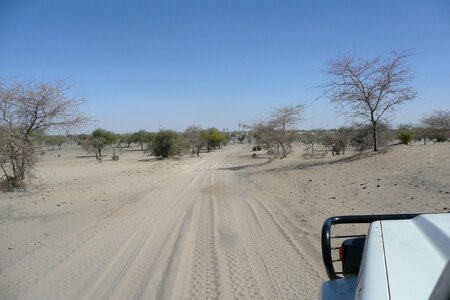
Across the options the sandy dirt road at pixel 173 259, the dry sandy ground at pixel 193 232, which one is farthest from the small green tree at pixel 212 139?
the sandy dirt road at pixel 173 259

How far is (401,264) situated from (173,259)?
5.16 m

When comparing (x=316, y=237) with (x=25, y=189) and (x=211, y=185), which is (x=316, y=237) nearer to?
(x=211, y=185)

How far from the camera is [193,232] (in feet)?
28.5

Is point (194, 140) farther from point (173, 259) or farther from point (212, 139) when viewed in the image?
point (173, 259)

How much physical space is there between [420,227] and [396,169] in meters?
13.4

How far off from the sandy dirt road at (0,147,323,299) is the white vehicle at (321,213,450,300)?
2.48 m

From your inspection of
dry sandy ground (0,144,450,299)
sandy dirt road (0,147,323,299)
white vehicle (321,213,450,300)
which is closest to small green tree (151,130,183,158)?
dry sandy ground (0,144,450,299)

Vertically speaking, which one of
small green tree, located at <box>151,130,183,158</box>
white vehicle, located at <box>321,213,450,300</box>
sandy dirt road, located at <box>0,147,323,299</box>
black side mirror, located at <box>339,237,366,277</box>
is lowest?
sandy dirt road, located at <box>0,147,323,299</box>

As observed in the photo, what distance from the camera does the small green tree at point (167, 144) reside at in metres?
47.1

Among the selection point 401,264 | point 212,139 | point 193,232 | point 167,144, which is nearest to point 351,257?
point 401,264

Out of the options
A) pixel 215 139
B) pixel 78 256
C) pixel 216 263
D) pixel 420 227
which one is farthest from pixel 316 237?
pixel 215 139

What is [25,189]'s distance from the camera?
17656mm

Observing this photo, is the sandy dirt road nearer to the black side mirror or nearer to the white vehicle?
the black side mirror

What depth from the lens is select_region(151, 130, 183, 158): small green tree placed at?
47.1 m
